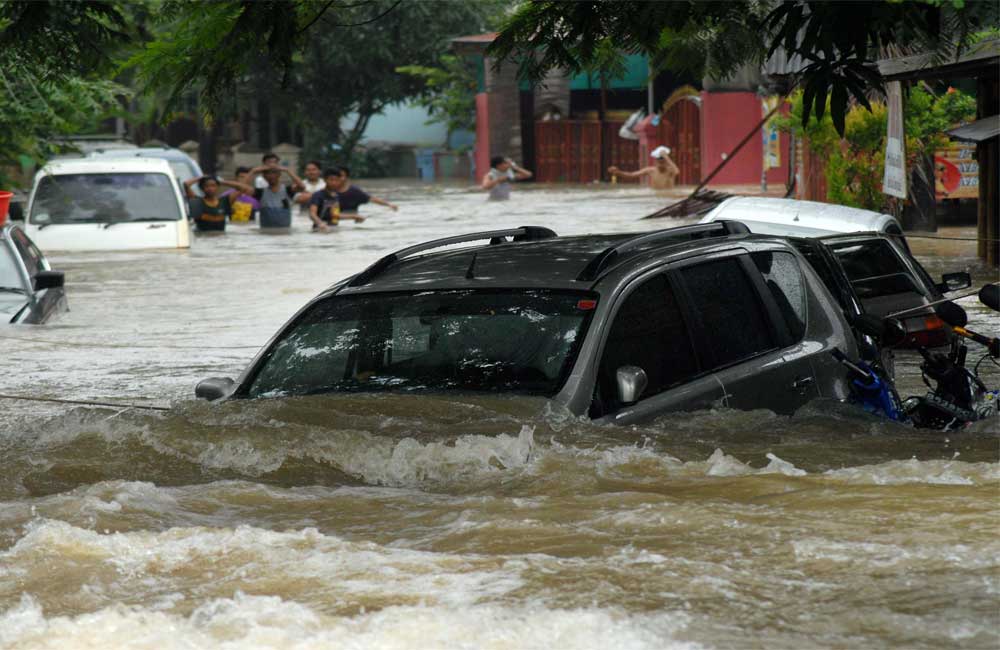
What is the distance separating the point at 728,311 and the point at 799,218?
256 inches

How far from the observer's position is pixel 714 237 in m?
7.22

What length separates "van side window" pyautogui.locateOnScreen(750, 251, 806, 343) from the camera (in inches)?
281

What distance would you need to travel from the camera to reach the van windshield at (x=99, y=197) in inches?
806

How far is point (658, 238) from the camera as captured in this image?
688cm

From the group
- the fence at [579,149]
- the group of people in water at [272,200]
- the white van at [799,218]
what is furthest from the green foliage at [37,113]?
the fence at [579,149]

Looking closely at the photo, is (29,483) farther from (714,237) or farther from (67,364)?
(67,364)

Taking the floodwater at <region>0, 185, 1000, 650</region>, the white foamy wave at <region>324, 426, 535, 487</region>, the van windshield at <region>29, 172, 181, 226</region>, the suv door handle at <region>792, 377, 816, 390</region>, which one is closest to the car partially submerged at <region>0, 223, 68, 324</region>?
the floodwater at <region>0, 185, 1000, 650</region>

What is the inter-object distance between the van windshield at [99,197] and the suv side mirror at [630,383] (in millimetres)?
15710

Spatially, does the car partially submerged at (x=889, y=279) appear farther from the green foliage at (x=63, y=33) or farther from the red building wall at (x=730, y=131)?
the red building wall at (x=730, y=131)

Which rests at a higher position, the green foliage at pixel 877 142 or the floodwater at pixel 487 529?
the green foliage at pixel 877 142

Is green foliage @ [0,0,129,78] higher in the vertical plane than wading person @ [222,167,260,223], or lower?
higher

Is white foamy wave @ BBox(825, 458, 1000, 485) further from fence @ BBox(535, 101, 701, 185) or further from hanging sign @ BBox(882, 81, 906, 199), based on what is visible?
fence @ BBox(535, 101, 701, 185)

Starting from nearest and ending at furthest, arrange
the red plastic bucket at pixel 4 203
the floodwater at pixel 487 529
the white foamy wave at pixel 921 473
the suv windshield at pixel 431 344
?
the floodwater at pixel 487 529 < the white foamy wave at pixel 921 473 < the suv windshield at pixel 431 344 < the red plastic bucket at pixel 4 203

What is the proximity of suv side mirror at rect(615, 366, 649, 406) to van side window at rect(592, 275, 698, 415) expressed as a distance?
0.06m
